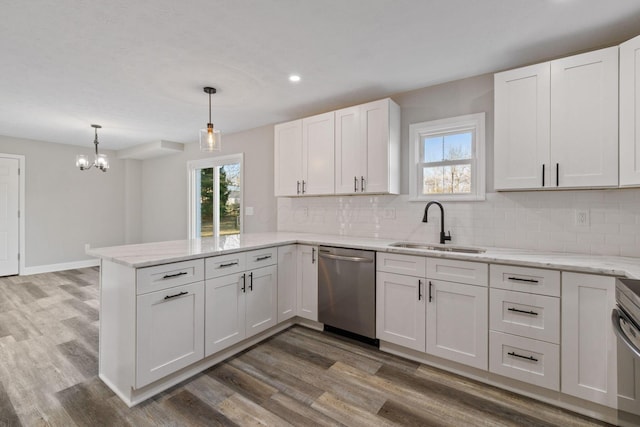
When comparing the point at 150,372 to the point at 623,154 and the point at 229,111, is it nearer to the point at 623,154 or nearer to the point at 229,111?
the point at 229,111

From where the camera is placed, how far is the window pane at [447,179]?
2.79 meters

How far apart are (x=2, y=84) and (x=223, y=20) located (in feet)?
8.62

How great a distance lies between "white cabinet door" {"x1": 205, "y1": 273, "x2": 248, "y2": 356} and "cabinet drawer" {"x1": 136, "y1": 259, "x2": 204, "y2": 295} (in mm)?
150

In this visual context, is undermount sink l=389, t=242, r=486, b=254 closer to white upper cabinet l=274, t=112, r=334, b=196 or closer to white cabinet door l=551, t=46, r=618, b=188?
white cabinet door l=551, t=46, r=618, b=188

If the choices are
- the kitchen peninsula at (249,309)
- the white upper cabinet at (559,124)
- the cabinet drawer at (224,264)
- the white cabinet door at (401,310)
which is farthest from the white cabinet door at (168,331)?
the white upper cabinet at (559,124)


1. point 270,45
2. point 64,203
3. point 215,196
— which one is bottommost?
point 64,203

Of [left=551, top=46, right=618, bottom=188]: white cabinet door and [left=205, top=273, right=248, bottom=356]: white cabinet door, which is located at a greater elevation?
[left=551, top=46, right=618, bottom=188]: white cabinet door

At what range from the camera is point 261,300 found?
2.70 meters

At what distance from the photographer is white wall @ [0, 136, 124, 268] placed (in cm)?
521

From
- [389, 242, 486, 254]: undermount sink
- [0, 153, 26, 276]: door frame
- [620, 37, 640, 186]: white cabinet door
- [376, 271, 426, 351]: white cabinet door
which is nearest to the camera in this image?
[620, 37, 640, 186]: white cabinet door

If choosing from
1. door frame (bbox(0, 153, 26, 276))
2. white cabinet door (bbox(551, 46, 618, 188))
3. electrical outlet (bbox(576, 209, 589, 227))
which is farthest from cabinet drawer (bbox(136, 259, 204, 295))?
door frame (bbox(0, 153, 26, 276))

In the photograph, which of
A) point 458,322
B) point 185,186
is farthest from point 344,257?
point 185,186

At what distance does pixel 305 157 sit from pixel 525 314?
8.17 feet

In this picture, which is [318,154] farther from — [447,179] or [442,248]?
[442,248]
